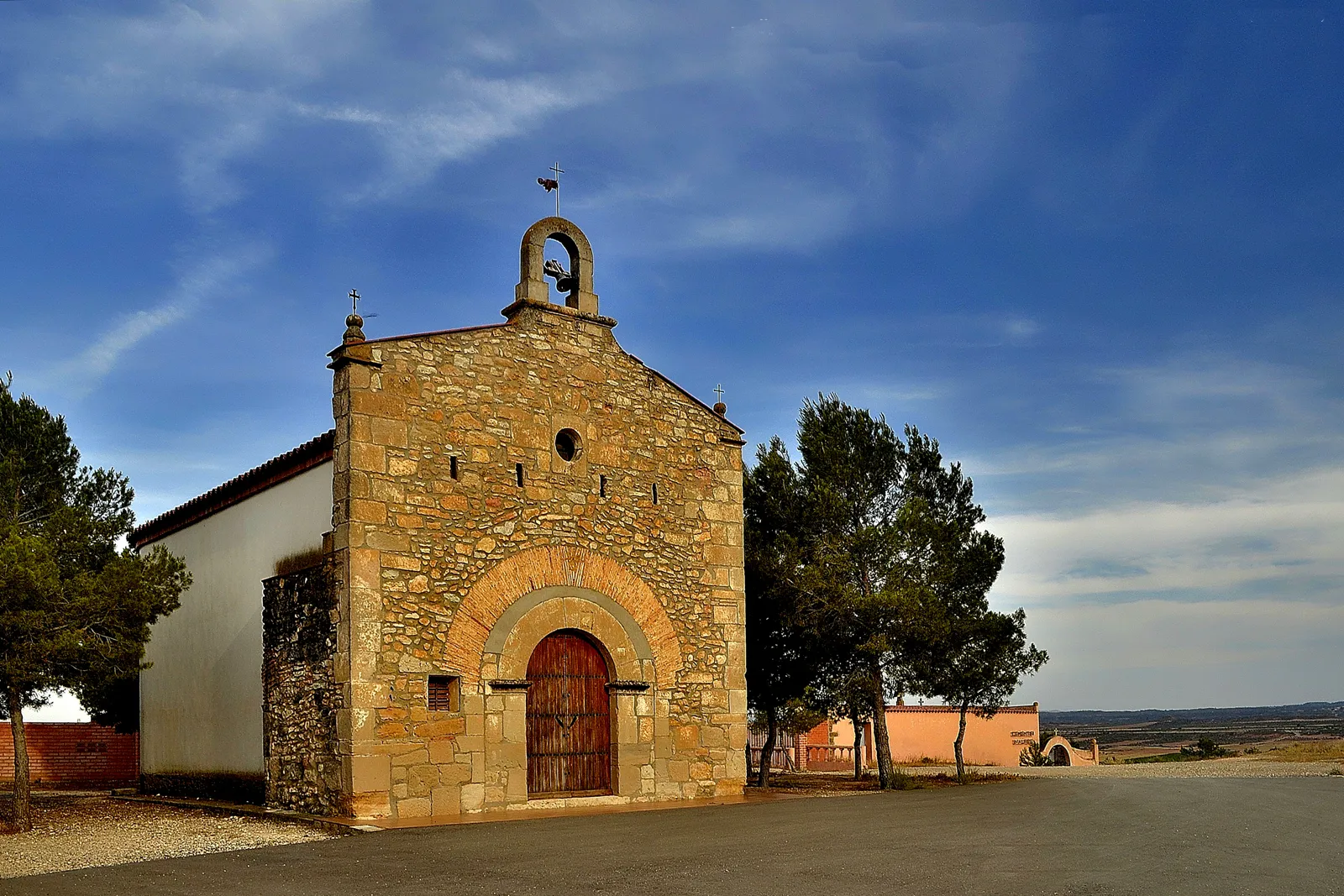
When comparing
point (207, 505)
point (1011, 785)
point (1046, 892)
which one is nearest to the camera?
point (1046, 892)

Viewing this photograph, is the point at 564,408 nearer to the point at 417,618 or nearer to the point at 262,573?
the point at 417,618

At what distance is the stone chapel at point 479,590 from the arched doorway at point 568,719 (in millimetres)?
28

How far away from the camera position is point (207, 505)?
18.0 meters

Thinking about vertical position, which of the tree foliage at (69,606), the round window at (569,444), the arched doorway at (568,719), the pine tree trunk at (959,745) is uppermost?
the round window at (569,444)

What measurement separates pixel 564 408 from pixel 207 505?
6.16 metres

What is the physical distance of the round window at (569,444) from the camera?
16422mm

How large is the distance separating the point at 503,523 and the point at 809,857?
22.2 feet

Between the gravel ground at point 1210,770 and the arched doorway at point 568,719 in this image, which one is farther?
the gravel ground at point 1210,770

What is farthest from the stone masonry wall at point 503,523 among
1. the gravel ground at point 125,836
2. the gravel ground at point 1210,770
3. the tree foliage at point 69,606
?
the gravel ground at point 1210,770

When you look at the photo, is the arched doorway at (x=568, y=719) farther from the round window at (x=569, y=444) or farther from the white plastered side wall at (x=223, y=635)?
the white plastered side wall at (x=223, y=635)

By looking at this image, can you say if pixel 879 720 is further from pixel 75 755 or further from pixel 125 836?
pixel 75 755

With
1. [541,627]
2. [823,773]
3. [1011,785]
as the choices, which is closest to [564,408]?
[541,627]

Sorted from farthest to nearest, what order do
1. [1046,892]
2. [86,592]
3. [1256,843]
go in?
[86,592]
[1256,843]
[1046,892]

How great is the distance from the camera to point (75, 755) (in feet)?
81.3
